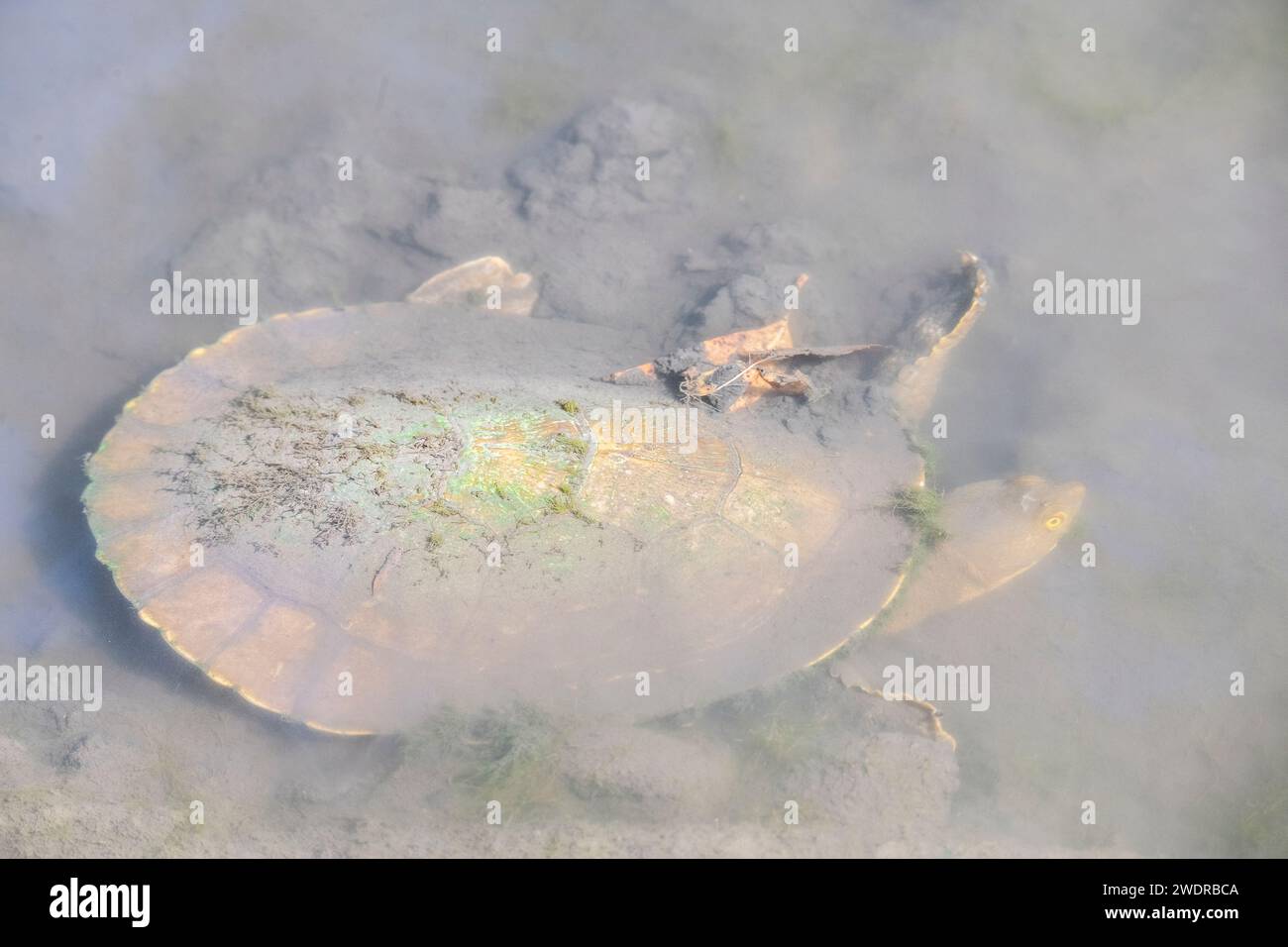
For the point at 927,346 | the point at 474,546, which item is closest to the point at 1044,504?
the point at 927,346

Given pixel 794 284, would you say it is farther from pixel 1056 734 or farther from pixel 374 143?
pixel 374 143

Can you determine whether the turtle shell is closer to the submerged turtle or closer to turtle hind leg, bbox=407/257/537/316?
the submerged turtle

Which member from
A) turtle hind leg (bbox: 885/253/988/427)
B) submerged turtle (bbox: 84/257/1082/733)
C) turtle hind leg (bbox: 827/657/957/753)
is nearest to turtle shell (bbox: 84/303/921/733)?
submerged turtle (bbox: 84/257/1082/733)

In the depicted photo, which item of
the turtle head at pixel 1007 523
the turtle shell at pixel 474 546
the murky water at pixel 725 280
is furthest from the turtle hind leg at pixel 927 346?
the turtle shell at pixel 474 546

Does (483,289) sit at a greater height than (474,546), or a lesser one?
greater

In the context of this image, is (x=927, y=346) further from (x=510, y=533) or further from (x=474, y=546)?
(x=474, y=546)
